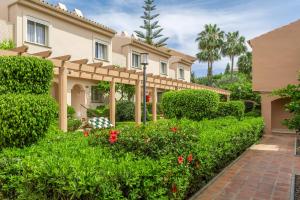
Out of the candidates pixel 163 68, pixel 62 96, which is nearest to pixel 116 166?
pixel 62 96

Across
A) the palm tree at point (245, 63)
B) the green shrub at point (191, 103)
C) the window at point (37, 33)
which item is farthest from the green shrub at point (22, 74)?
the palm tree at point (245, 63)

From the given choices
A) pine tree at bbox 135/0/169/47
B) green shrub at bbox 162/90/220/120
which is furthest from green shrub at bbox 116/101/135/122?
pine tree at bbox 135/0/169/47

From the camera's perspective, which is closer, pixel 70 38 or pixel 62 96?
pixel 62 96

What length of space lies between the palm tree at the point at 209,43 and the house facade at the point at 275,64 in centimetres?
2933

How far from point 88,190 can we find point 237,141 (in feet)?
24.2

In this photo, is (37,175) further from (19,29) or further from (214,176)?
(19,29)

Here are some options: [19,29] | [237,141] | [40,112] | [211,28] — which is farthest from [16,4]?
[211,28]

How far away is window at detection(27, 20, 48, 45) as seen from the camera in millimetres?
16766

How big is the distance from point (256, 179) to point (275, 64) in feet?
→ 47.9

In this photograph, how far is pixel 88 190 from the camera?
344 centimetres

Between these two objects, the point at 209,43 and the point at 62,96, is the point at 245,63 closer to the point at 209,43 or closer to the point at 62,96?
the point at 209,43

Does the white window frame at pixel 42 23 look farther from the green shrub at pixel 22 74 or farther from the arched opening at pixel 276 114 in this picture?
the arched opening at pixel 276 114

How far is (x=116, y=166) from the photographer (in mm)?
4008

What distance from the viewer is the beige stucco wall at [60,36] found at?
15.9 m
